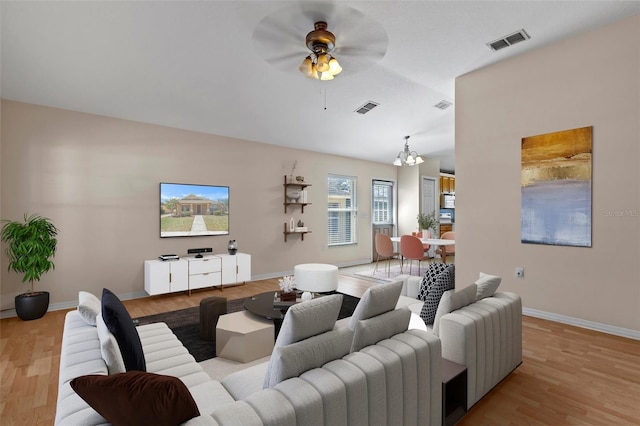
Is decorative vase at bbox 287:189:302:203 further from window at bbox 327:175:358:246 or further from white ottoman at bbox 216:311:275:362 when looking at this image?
white ottoman at bbox 216:311:275:362

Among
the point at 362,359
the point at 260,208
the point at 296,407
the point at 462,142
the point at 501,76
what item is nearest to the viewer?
the point at 296,407

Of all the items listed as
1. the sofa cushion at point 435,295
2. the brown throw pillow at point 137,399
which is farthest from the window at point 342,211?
the brown throw pillow at point 137,399

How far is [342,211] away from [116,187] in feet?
15.4

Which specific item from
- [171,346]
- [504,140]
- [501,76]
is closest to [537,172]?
[504,140]

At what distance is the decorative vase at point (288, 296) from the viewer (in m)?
3.38

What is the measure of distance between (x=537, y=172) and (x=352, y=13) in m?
2.76

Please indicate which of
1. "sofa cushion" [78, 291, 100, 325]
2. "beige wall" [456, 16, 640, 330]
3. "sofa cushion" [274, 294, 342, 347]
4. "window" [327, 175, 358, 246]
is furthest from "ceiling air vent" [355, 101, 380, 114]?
"sofa cushion" [78, 291, 100, 325]

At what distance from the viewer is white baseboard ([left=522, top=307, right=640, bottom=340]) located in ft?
10.5

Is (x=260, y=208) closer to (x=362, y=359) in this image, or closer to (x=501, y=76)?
(x=501, y=76)

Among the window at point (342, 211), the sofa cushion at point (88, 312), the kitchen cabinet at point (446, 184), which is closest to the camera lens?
the sofa cushion at point (88, 312)

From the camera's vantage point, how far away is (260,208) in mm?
6281

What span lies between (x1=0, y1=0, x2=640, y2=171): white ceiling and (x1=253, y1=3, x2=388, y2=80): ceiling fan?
1 cm

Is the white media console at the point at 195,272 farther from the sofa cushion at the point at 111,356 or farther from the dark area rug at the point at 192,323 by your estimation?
the sofa cushion at the point at 111,356

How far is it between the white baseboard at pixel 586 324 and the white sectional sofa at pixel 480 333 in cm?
148
